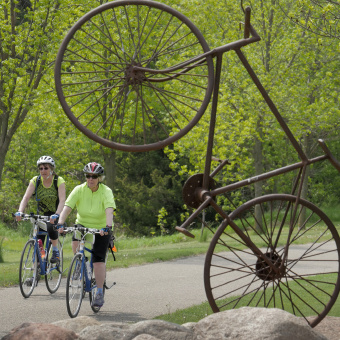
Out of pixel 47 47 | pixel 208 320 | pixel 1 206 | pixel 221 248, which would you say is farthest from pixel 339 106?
pixel 208 320

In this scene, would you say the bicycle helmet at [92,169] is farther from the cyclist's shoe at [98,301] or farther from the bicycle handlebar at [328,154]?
the bicycle handlebar at [328,154]

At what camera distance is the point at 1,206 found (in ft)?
109

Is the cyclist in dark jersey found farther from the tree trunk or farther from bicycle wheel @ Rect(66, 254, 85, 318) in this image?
the tree trunk

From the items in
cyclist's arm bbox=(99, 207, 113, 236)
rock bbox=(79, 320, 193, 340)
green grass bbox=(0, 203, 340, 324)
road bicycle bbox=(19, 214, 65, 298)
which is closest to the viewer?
rock bbox=(79, 320, 193, 340)

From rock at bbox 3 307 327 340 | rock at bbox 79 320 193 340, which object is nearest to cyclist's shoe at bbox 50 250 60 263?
rock at bbox 3 307 327 340

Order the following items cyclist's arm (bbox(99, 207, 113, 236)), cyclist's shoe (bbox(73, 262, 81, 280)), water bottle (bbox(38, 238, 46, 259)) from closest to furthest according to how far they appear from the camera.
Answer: cyclist's arm (bbox(99, 207, 113, 236)), cyclist's shoe (bbox(73, 262, 81, 280)), water bottle (bbox(38, 238, 46, 259))

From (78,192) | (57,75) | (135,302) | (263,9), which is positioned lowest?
(135,302)

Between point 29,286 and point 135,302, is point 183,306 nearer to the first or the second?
point 135,302

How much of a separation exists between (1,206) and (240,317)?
95.5 feet

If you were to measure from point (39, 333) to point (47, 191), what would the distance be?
243 inches

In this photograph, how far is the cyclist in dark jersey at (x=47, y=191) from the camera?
1072 centimetres

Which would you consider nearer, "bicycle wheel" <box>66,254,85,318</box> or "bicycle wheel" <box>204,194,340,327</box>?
"bicycle wheel" <box>204,194,340,327</box>

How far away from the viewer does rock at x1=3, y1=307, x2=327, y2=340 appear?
4938mm

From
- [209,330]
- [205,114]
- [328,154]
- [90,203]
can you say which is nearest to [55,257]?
[90,203]
